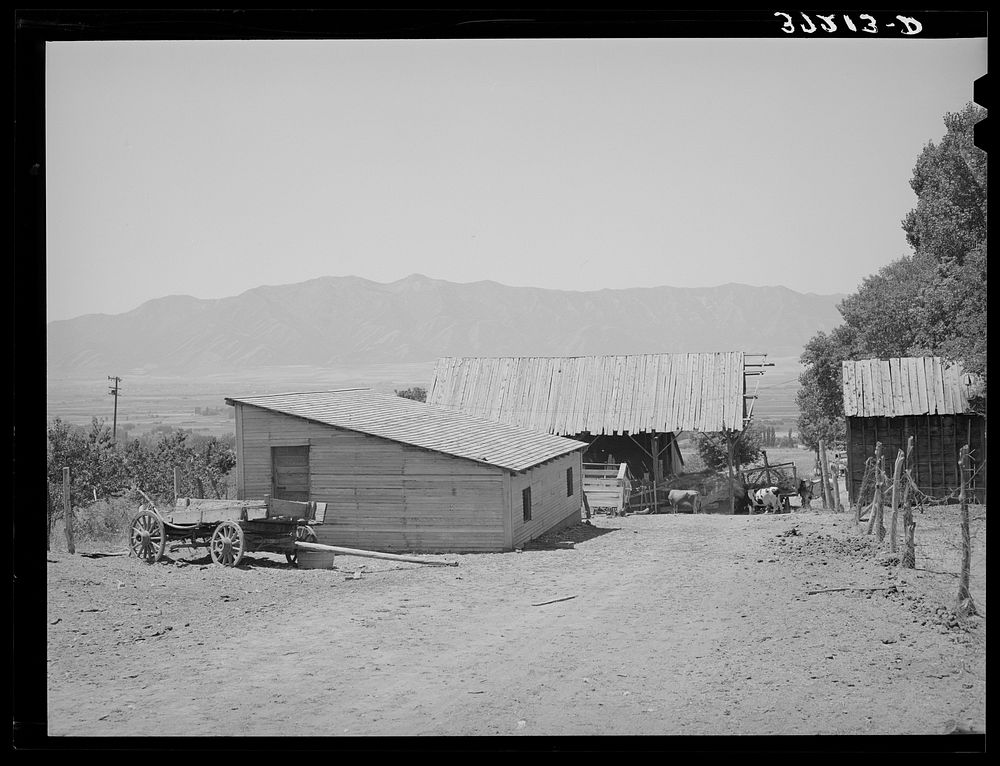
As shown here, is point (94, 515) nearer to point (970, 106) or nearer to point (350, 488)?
point (350, 488)

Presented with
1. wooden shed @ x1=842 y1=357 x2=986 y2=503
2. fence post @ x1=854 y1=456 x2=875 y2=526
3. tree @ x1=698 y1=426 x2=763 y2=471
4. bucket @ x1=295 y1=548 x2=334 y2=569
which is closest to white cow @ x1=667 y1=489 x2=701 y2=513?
wooden shed @ x1=842 y1=357 x2=986 y2=503

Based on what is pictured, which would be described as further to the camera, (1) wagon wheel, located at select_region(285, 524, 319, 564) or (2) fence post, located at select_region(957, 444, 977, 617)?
(1) wagon wheel, located at select_region(285, 524, 319, 564)

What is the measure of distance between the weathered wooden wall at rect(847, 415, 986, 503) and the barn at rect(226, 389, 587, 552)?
9.83m

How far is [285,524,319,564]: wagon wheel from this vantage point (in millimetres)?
16953

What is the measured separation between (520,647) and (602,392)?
2268 cm

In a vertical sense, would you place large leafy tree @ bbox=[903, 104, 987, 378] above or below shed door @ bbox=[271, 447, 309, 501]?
above

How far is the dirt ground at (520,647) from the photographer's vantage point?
8391 mm

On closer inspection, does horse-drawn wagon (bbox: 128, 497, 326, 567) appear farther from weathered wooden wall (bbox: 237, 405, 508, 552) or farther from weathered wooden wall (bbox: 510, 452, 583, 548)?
weathered wooden wall (bbox: 510, 452, 583, 548)

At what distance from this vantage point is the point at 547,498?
870 inches

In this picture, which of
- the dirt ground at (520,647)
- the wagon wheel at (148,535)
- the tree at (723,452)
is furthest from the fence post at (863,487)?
the tree at (723,452)

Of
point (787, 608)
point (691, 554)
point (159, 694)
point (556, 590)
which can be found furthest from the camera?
point (691, 554)
